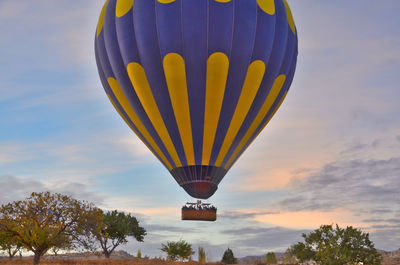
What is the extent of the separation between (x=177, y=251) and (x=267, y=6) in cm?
4056

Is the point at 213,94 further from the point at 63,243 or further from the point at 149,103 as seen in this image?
the point at 63,243

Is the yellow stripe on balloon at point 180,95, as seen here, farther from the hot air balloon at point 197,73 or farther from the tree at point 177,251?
the tree at point 177,251

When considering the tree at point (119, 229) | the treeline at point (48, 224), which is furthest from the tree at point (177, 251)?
the treeline at point (48, 224)

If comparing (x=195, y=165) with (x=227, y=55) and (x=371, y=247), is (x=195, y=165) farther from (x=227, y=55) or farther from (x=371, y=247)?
(x=371, y=247)

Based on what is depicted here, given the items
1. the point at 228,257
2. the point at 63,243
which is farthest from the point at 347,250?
the point at 228,257

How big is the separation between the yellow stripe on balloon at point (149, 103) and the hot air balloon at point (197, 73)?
0.07 m

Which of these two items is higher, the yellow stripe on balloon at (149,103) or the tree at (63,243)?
the yellow stripe on balloon at (149,103)

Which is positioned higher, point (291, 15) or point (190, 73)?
point (291, 15)

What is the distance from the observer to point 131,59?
29281 mm

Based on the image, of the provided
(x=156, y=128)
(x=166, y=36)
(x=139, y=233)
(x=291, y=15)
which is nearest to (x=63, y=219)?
(x=156, y=128)

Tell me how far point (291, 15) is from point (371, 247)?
1838 centimetres

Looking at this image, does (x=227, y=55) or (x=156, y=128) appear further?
(x=156, y=128)

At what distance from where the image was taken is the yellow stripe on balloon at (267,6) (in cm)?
2962

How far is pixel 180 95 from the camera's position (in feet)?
93.7
